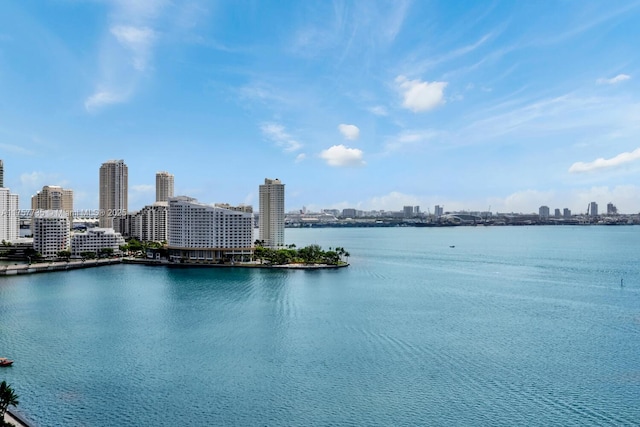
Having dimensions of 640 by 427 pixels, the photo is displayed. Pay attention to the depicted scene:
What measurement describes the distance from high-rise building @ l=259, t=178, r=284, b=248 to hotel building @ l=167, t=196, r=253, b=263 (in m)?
4.91

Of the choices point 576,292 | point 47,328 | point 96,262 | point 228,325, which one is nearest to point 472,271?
point 576,292

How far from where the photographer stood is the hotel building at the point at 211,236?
28016mm

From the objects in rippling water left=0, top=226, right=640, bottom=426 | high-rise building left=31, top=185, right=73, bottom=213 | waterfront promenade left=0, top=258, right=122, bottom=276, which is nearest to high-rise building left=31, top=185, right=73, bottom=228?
high-rise building left=31, top=185, right=73, bottom=213

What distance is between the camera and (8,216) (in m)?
36.5

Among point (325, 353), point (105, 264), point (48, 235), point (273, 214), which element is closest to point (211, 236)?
point (105, 264)

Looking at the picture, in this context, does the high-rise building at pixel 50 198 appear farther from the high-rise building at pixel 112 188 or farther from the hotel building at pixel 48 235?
the hotel building at pixel 48 235

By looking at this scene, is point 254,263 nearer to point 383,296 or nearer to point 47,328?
point 383,296

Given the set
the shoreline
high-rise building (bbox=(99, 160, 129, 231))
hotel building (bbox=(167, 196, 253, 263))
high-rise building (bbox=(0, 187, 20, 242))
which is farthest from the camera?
high-rise building (bbox=(99, 160, 129, 231))

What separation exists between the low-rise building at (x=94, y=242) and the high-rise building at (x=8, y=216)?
977 cm

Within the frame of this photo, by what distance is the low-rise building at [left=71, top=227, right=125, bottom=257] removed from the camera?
29462mm

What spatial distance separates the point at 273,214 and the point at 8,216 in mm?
20526

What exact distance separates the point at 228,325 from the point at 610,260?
23312 mm

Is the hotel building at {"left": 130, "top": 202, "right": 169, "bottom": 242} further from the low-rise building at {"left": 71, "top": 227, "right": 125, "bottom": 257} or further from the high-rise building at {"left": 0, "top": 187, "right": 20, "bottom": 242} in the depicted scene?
the high-rise building at {"left": 0, "top": 187, "right": 20, "bottom": 242}

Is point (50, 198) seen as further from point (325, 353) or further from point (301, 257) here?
point (325, 353)
